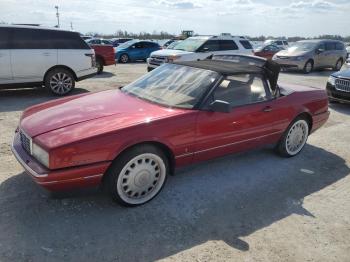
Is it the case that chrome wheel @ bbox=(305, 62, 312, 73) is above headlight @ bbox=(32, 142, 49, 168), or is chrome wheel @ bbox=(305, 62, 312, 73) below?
above

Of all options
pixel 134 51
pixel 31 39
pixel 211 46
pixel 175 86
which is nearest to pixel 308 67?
pixel 211 46

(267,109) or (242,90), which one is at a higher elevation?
(242,90)

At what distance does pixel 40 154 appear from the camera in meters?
3.20

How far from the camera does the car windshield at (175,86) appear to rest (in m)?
4.00

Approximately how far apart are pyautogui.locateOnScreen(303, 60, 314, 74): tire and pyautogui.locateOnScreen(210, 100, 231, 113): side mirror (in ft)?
46.9

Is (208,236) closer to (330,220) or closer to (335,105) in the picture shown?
(330,220)

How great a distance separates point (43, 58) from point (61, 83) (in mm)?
780

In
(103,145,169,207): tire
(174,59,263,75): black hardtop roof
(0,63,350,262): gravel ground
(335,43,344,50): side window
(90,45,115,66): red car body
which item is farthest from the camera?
(335,43,344,50): side window

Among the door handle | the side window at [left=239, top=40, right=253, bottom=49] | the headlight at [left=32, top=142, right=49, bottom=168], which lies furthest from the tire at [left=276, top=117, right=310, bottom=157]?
the side window at [left=239, top=40, right=253, bottom=49]

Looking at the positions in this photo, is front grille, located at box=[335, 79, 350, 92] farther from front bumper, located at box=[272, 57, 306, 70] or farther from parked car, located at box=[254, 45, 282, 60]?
parked car, located at box=[254, 45, 282, 60]

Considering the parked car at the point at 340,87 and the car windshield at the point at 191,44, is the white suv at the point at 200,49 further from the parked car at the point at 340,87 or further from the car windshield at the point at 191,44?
the parked car at the point at 340,87

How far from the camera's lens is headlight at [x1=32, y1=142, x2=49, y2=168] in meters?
3.10

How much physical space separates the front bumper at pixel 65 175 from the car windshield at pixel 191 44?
10.6 metres

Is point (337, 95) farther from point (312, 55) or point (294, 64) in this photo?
point (312, 55)
